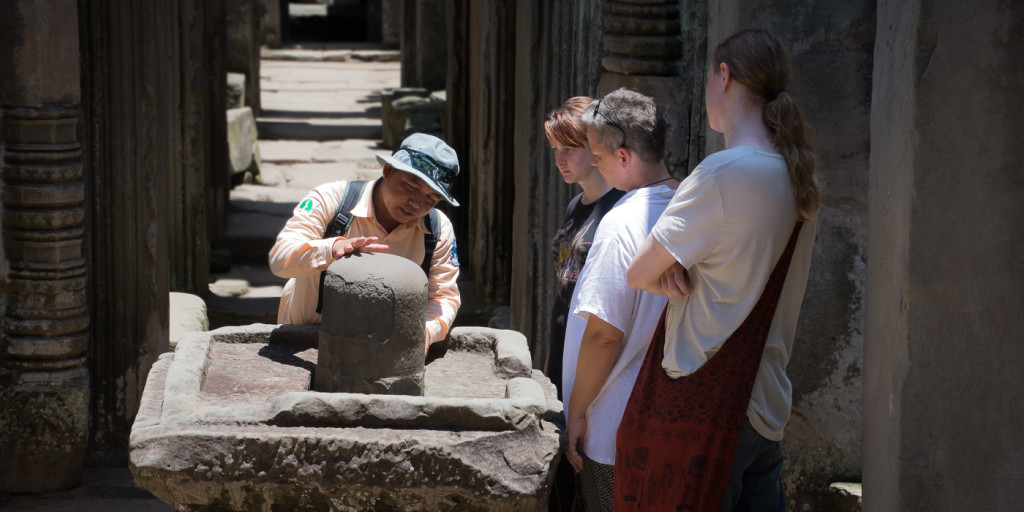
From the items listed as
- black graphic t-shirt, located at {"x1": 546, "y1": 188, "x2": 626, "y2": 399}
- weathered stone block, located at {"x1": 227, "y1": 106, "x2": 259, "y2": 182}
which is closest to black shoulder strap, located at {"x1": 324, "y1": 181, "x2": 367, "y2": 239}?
black graphic t-shirt, located at {"x1": 546, "y1": 188, "x2": 626, "y2": 399}

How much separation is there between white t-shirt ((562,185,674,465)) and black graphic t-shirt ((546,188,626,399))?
0.37m

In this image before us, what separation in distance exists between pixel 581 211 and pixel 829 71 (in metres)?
0.79

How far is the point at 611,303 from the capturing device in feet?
8.23

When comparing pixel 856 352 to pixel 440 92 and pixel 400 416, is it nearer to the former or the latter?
pixel 400 416

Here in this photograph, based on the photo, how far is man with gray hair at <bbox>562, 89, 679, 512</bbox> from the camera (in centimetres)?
252

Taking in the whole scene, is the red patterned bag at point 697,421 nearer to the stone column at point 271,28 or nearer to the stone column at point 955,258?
the stone column at point 955,258

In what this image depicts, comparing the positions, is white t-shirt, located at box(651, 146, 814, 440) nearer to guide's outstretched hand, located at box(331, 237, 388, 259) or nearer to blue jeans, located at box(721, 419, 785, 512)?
blue jeans, located at box(721, 419, 785, 512)

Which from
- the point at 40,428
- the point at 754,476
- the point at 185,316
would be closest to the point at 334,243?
the point at 754,476

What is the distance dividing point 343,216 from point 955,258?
168 centimetres

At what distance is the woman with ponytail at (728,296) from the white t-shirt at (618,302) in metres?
0.11

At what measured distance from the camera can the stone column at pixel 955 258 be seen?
2.19 meters

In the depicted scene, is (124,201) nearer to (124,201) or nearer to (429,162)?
(124,201)

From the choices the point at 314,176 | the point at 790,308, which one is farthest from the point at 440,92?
the point at 790,308

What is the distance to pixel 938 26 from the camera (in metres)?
2.20
